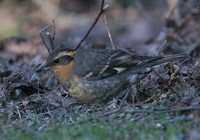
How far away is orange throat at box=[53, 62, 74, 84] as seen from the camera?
Answer: 25.8 feet

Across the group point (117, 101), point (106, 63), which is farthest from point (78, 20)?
point (106, 63)

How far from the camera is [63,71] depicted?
312 inches

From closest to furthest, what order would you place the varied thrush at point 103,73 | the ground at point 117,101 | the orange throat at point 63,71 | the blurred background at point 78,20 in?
the ground at point 117,101
the varied thrush at point 103,73
the orange throat at point 63,71
the blurred background at point 78,20

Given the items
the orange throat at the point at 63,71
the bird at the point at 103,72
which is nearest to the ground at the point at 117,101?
the bird at the point at 103,72

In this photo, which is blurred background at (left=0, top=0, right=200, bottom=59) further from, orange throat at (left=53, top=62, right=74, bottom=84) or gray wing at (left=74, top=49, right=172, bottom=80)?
gray wing at (left=74, top=49, right=172, bottom=80)

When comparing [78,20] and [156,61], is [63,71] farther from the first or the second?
[78,20]

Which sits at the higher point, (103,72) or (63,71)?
(63,71)

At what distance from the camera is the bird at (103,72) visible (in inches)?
304

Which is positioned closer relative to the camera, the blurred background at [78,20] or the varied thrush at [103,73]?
the varied thrush at [103,73]

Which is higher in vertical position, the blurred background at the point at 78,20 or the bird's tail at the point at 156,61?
the blurred background at the point at 78,20

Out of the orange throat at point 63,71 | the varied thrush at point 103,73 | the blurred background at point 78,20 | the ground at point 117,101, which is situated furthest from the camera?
the blurred background at point 78,20

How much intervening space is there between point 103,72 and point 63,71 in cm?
49

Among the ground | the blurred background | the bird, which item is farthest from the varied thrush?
the blurred background

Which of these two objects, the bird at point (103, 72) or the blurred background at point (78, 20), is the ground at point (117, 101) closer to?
the bird at point (103, 72)
